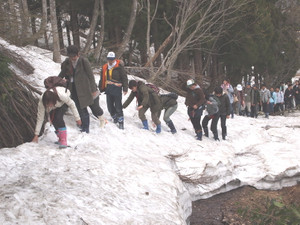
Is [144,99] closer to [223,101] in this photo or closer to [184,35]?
[223,101]

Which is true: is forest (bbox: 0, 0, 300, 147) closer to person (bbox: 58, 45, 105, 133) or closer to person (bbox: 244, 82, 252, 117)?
person (bbox: 244, 82, 252, 117)

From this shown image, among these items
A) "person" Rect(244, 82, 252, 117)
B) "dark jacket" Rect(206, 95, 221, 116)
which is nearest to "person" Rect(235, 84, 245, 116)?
"person" Rect(244, 82, 252, 117)

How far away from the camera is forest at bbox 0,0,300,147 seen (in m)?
12.6

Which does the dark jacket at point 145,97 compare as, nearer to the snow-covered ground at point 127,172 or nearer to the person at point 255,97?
the snow-covered ground at point 127,172

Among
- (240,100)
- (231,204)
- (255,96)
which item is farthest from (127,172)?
(255,96)

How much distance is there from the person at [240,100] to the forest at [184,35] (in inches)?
67.5

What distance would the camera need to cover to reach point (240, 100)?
13.6 m

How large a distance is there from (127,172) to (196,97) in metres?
3.67

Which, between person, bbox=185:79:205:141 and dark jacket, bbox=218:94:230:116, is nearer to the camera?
person, bbox=185:79:205:141

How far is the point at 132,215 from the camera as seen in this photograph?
346 cm

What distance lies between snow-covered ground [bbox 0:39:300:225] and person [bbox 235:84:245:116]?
4348mm

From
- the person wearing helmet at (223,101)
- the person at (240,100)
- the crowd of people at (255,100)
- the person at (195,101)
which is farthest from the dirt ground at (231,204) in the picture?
the person at (240,100)

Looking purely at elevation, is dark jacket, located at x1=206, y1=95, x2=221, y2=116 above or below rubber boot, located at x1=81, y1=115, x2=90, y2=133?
below

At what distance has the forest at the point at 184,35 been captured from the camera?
41.5ft
